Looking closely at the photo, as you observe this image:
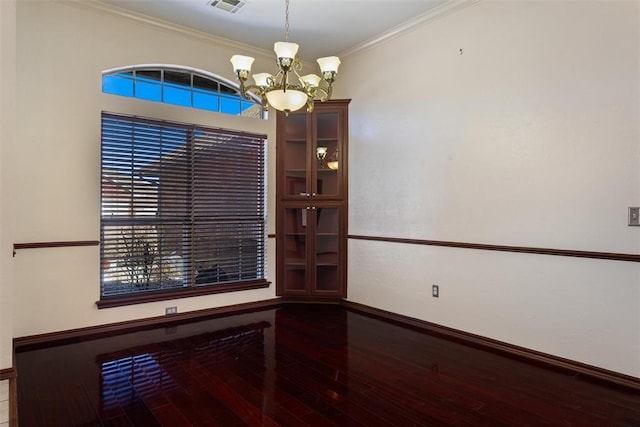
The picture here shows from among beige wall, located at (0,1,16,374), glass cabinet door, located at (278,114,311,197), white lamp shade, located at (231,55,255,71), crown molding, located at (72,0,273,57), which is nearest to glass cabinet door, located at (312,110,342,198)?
glass cabinet door, located at (278,114,311,197)

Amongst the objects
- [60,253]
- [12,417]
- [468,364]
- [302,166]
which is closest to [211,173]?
[302,166]

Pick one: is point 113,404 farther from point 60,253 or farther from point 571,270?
point 571,270

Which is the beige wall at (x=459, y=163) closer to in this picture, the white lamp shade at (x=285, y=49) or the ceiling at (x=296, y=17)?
the ceiling at (x=296, y=17)

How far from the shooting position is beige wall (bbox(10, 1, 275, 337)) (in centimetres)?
325

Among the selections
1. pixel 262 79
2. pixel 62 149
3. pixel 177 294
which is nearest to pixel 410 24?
pixel 262 79

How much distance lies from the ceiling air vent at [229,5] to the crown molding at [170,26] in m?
0.60

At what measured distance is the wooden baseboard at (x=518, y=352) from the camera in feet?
8.68

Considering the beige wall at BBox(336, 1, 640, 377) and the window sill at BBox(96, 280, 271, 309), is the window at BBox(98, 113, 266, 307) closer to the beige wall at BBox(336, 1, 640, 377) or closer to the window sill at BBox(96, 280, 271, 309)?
the window sill at BBox(96, 280, 271, 309)

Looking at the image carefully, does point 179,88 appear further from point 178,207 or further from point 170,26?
point 178,207

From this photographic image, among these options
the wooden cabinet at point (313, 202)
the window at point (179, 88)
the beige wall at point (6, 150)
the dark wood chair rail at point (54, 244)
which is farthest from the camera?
the wooden cabinet at point (313, 202)

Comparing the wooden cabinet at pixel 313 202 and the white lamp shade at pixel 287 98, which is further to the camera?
the wooden cabinet at pixel 313 202

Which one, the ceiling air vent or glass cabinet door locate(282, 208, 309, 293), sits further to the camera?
glass cabinet door locate(282, 208, 309, 293)

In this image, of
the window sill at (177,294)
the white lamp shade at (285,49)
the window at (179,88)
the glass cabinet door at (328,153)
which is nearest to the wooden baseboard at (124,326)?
the window sill at (177,294)

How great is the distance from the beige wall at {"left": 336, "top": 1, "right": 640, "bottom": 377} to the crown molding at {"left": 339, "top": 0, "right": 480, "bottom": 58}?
5 cm
